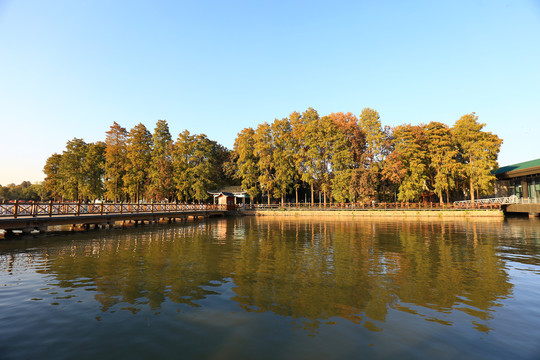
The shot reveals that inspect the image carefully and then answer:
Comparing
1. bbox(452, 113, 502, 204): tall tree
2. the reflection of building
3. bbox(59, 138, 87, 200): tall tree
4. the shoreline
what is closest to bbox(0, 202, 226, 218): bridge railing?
the shoreline

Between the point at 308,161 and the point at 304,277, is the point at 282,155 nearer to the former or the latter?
the point at 308,161

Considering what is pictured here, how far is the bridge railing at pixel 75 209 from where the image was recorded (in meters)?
19.5

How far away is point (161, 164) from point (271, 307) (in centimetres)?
4765

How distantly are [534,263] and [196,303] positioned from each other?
12961 mm

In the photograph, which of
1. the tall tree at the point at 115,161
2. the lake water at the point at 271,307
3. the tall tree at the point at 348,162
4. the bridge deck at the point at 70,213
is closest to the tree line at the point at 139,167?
the tall tree at the point at 115,161

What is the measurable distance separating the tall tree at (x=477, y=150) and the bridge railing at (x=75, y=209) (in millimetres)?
44804

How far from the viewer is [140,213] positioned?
3027cm

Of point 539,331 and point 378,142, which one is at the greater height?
point 378,142

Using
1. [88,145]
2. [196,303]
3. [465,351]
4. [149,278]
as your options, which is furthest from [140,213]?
[88,145]

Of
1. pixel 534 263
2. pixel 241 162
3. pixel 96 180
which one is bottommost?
pixel 534 263

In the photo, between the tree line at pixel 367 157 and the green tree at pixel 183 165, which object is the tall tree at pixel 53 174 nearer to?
the green tree at pixel 183 165

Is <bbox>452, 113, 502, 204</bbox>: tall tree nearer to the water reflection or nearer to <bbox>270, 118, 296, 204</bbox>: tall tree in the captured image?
<bbox>270, 118, 296, 204</bbox>: tall tree

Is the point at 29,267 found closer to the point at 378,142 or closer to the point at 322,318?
the point at 322,318

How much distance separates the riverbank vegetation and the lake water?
35076 mm
